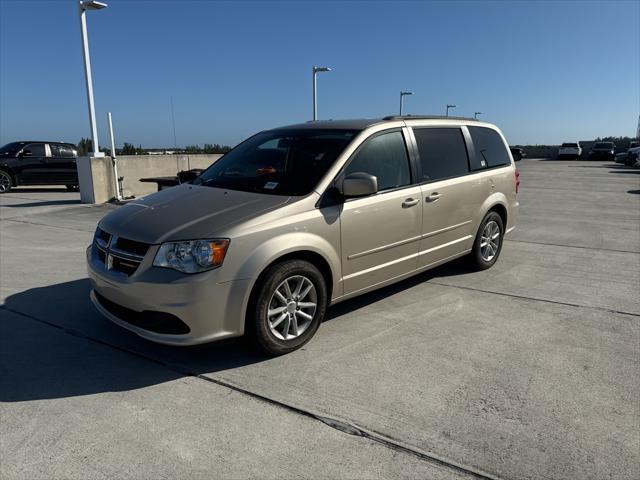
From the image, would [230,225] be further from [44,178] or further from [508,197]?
[44,178]

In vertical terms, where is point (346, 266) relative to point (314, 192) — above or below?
below

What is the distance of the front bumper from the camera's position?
3207 mm

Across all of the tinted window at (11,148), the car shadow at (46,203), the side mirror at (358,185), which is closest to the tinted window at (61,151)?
the tinted window at (11,148)

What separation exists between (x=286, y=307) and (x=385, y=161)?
68.1 inches

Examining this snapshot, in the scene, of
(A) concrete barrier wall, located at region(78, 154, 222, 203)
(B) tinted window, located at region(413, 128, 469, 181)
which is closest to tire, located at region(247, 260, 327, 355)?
(B) tinted window, located at region(413, 128, 469, 181)

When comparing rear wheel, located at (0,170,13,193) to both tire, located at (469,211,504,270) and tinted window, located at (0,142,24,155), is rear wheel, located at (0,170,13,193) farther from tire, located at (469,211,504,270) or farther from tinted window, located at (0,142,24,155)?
tire, located at (469,211,504,270)

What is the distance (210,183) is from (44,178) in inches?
544

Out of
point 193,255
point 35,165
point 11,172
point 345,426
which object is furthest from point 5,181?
point 345,426

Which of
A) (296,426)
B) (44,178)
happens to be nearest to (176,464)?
(296,426)

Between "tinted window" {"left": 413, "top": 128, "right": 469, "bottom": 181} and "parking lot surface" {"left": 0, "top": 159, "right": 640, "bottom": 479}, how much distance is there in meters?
1.31

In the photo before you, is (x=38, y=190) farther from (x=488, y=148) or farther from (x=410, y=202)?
(x=410, y=202)

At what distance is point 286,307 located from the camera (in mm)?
3641

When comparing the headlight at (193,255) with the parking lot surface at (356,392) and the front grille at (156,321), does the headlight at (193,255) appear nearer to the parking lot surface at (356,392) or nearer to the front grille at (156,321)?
the front grille at (156,321)

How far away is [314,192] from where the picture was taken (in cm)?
383
